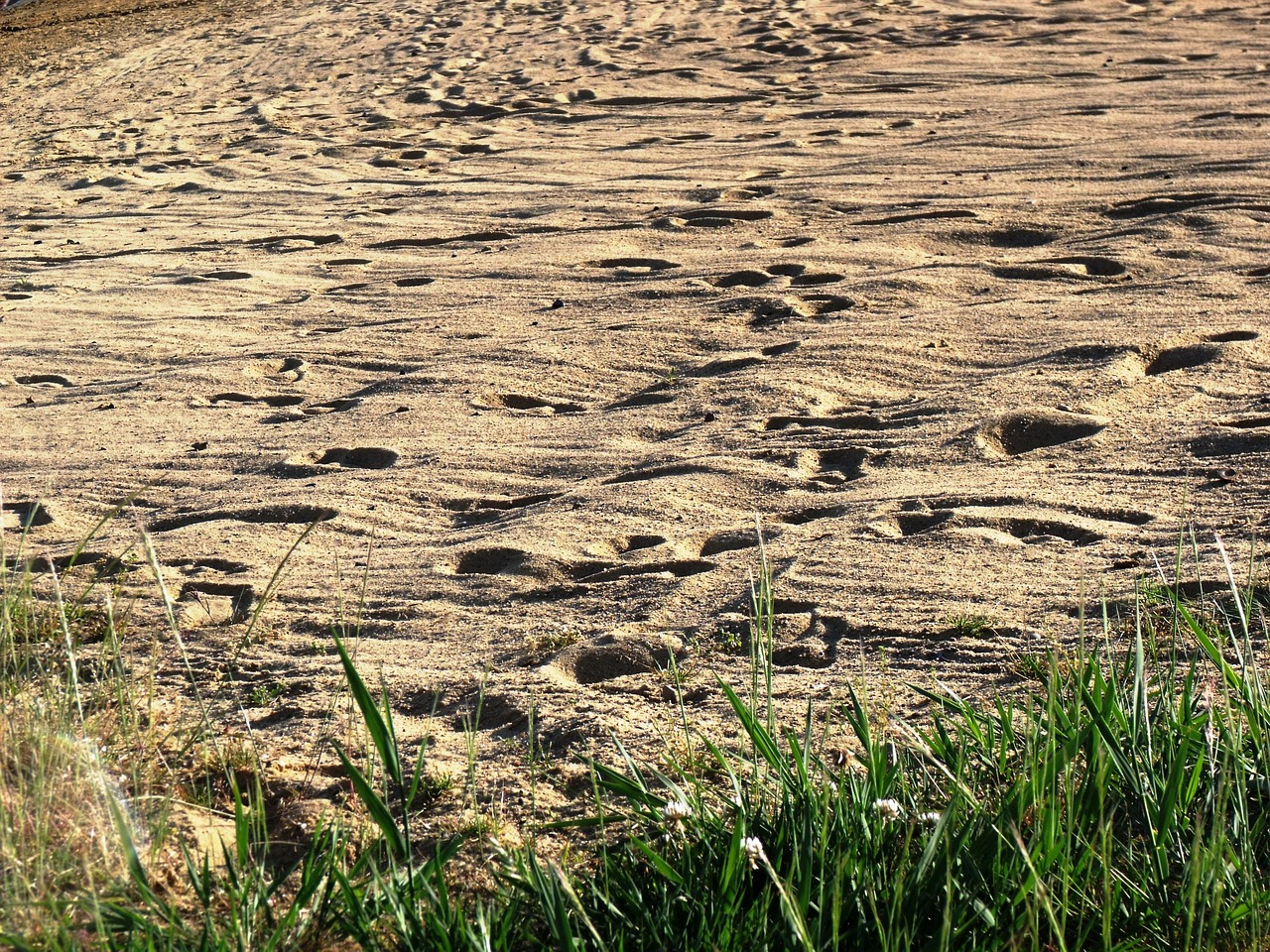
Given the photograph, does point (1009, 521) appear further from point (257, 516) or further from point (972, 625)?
point (257, 516)

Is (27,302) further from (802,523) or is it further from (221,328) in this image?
(802,523)

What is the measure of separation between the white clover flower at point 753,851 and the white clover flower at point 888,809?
175mm

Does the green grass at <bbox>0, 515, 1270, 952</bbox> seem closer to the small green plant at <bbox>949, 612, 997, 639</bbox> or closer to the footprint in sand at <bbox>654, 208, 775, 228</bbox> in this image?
the small green plant at <bbox>949, 612, 997, 639</bbox>

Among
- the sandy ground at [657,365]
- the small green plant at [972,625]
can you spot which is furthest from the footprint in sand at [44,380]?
the small green plant at [972,625]

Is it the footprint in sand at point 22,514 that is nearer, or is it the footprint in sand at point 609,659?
the footprint in sand at point 609,659

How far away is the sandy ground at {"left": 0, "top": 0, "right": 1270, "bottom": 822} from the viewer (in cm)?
299

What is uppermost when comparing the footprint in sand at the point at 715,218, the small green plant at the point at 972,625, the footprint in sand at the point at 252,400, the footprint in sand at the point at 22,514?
the footprint in sand at the point at 715,218

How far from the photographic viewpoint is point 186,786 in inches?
89.4

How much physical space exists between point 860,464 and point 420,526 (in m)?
1.27

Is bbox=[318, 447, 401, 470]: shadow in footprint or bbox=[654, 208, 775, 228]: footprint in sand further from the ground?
bbox=[654, 208, 775, 228]: footprint in sand

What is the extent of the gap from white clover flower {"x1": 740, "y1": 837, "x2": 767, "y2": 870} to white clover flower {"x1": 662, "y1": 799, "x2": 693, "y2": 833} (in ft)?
0.31

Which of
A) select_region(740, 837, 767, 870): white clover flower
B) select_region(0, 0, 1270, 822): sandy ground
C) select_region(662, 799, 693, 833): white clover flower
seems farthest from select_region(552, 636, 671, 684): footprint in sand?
select_region(740, 837, 767, 870): white clover flower

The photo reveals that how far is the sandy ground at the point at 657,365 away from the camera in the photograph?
9.80 feet

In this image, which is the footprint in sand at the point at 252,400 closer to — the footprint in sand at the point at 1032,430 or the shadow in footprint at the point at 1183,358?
the footprint in sand at the point at 1032,430
